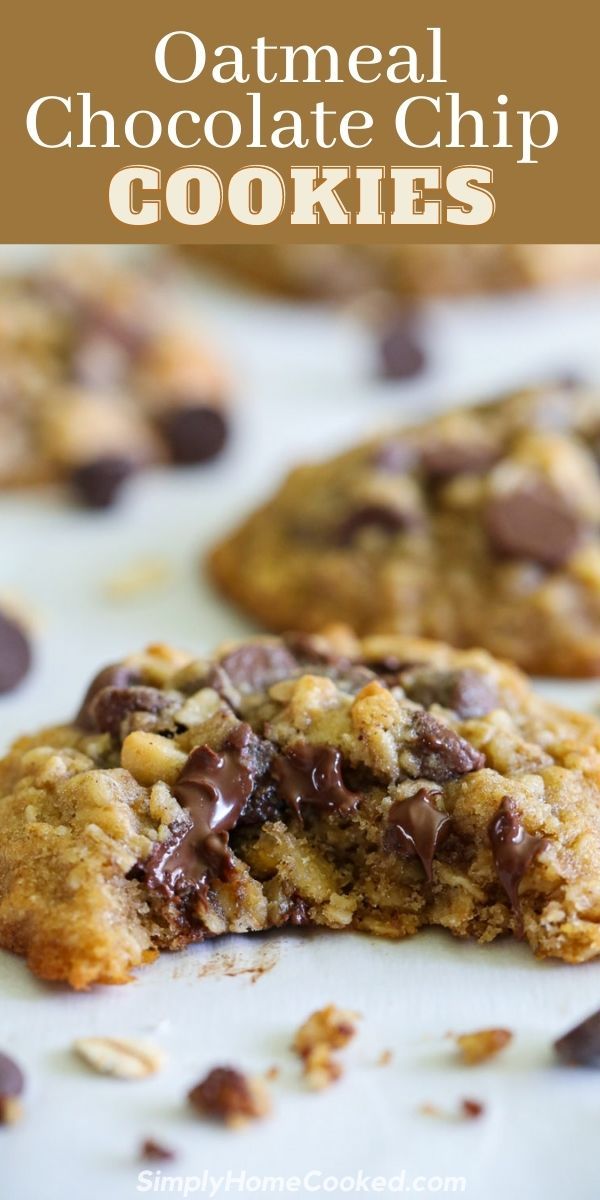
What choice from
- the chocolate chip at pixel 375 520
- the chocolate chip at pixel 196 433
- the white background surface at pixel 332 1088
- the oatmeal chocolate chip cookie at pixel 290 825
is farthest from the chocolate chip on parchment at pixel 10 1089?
the chocolate chip at pixel 196 433

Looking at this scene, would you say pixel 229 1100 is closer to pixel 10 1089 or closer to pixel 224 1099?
pixel 224 1099

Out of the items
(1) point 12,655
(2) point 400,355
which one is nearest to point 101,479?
(1) point 12,655

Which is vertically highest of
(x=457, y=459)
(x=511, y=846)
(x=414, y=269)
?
(x=414, y=269)

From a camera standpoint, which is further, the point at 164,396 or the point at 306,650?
the point at 164,396

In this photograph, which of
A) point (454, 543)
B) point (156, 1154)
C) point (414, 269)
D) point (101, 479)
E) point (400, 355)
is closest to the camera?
point (156, 1154)

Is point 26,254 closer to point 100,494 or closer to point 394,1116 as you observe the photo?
point 100,494

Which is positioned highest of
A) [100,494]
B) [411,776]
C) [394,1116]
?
[100,494]

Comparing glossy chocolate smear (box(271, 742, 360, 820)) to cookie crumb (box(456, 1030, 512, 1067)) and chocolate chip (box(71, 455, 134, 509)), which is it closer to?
cookie crumb (box(456, 1030, 512, 1067))

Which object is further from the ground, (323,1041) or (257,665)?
(257,665)

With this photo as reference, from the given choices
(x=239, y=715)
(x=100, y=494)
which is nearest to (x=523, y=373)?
(x=100, y=494)
